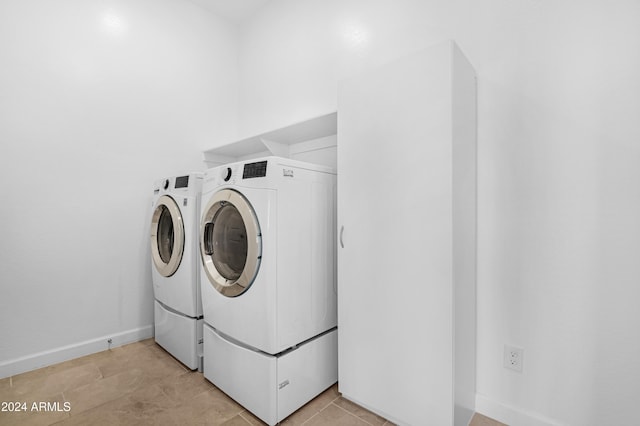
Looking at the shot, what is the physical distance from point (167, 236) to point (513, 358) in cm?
227

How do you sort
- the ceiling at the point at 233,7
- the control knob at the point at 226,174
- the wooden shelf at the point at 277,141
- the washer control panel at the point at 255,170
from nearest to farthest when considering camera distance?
the washer control panel at the point at 255,170, the control knob at the point at 226,174, the wooden shelf at the point at 277,141, the ceiling at the point at 233,7

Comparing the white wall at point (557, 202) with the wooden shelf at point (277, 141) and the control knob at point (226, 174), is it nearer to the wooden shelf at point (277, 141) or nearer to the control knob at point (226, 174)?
the wooden shelf at point (277, 141)

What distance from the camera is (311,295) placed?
5.32 feet

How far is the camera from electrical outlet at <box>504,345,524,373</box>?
1400mm

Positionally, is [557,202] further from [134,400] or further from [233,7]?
[233,7]

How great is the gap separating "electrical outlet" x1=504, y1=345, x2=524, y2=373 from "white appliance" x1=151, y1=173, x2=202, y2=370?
1744mm

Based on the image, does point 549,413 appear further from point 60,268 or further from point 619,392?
point 60,268

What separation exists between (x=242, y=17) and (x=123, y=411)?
3.34 metres

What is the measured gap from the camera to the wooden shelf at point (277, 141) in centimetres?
200

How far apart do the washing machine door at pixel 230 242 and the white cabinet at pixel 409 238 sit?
1.52ft

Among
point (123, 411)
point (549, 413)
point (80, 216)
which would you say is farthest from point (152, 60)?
point (549, 413)

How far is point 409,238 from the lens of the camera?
4.37 feet

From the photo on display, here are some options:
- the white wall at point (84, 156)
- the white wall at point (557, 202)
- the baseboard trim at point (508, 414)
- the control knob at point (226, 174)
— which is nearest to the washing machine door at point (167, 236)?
the white wall at point (84, 156)

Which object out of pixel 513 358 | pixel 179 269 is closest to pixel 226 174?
pixel 179 269
